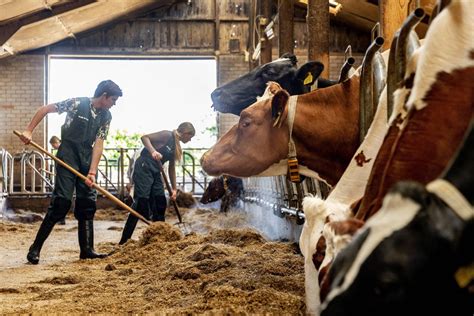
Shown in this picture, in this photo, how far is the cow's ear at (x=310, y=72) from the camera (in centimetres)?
542

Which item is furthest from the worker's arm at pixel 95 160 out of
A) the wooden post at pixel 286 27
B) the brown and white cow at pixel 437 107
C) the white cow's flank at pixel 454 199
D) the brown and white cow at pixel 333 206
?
the white cow's flank at pixel 454 199

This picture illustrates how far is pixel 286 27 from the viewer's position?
990 cm

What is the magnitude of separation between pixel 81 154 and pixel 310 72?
9.36ft

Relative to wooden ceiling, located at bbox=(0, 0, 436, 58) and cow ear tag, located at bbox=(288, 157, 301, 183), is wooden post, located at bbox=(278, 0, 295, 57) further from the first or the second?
cow ear tag, located at bbox=(288, 157, 301, 183)

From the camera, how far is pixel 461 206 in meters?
1.02

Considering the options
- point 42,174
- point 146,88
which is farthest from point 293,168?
point 146,88

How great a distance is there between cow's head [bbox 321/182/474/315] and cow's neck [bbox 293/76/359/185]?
9.04 feet

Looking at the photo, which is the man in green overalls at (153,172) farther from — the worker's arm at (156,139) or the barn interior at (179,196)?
the barn interior at (179,196)

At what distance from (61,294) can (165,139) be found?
15.6 ft

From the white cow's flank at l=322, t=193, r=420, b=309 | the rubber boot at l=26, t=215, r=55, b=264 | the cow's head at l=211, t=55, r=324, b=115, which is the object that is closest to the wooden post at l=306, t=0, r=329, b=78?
the cow's head at l=211, t=55, r=324, b=115

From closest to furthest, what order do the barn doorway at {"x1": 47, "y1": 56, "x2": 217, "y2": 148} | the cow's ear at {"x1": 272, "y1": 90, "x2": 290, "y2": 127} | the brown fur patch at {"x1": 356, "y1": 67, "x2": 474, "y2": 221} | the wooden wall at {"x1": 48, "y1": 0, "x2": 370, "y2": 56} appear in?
the brown fur patch at {"x1": 356, "y1": 67, "x2": 474, "y2": 221} → the cow's ear at {"x1": 272, "y1": 90, "x2": 290, "y2": 127} → the wooden wall at {"x1": 48, "y1": 0, "x2": 370, "y2": 56} → the barn doorway at {"x1": 47, "y1": 56, "x2": 217, "y2": 148}

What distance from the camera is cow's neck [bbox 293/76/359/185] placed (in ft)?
12.7

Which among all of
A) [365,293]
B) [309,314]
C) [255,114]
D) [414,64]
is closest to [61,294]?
[255,114]

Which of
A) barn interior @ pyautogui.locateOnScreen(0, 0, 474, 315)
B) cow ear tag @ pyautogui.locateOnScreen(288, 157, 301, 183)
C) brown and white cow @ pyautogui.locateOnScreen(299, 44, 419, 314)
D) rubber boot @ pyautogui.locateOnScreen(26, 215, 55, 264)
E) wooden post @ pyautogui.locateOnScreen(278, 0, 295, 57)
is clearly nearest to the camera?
brown and white cow @ pyautogui.locateOnScreen(299, 44, 419, 314)
